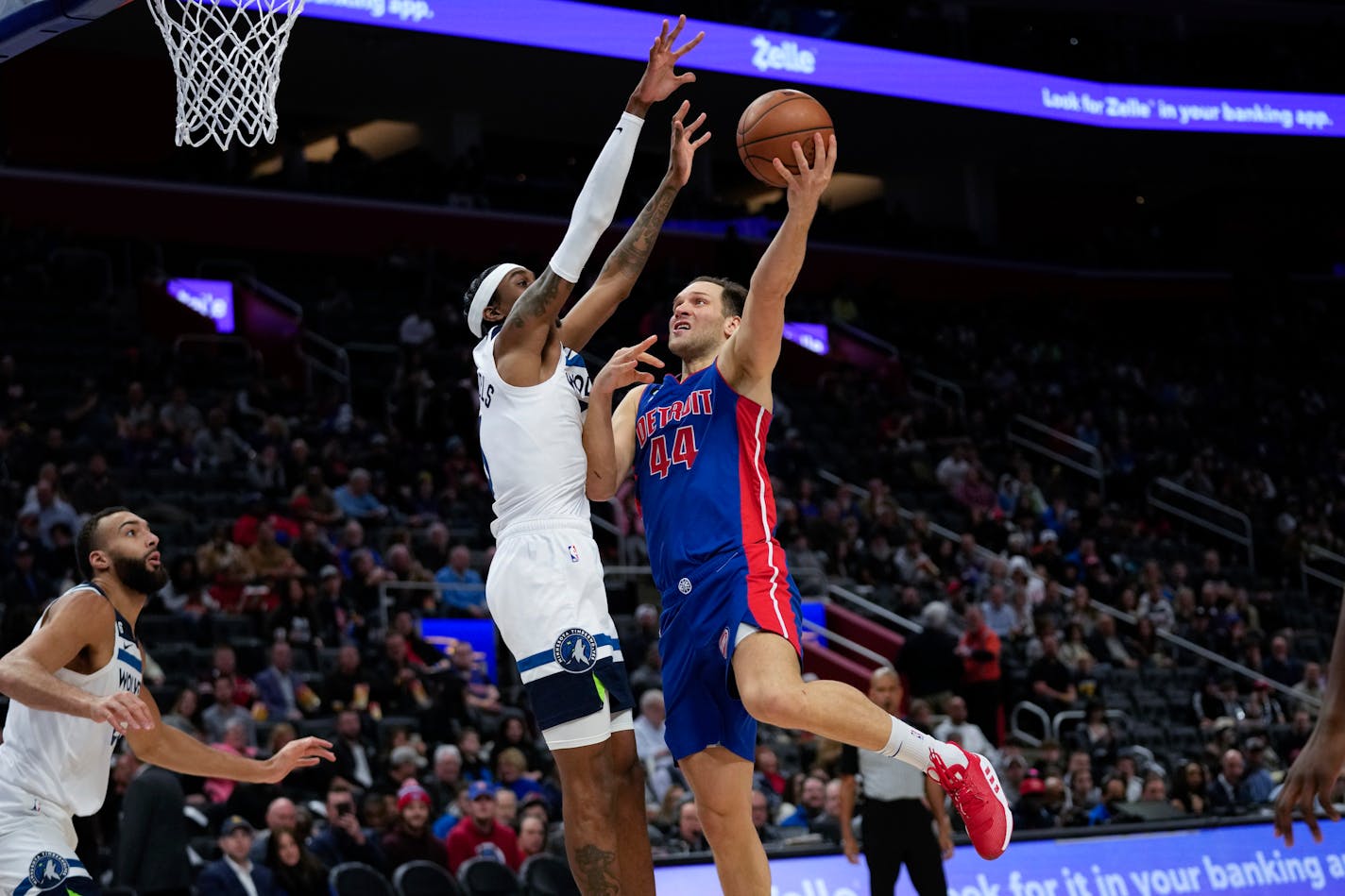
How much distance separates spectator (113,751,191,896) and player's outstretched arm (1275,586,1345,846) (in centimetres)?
678

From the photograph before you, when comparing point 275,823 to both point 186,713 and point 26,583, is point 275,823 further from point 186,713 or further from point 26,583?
point 26,583

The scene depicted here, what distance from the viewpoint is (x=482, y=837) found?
1066 cm

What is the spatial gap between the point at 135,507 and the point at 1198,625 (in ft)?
40.4

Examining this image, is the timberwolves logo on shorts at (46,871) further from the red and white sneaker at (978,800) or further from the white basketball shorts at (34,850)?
the red and white sneaker at (978,800)

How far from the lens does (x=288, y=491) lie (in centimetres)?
1581

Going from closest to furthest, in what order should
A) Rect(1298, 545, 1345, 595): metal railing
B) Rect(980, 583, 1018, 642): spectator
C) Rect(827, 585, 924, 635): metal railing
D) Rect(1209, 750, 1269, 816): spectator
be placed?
1. Rect(1209, 750, 1269, 816): spectator
2. Rect(827, 585, 924, 635): metal railing
3. Rect(980, 583, 1018, 642): spectator
4. Rect(1298, 545, 1345, 595): metal railing

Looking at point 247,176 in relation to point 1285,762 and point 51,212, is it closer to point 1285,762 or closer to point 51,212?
point 51,212

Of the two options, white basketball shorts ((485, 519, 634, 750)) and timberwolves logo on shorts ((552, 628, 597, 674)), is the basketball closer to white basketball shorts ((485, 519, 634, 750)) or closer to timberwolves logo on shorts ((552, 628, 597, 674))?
white basketball shorts ((485, 519, 634, 750))

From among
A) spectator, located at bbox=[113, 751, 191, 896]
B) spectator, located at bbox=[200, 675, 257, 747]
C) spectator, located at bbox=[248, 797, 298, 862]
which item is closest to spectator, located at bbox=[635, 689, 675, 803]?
spectator, located at bbox=[200, 675, 257, 747]

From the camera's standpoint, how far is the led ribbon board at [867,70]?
798 inches

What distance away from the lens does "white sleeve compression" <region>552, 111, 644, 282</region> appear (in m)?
5.56

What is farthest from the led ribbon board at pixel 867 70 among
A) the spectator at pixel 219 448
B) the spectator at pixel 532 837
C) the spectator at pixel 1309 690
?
the spectator at pixel 532 837

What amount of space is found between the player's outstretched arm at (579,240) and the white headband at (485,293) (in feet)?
0.75

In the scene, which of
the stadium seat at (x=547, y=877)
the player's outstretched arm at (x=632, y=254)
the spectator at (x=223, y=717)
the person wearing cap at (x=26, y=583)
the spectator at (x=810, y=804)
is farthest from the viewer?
the spectator at (x=810, y=804)
